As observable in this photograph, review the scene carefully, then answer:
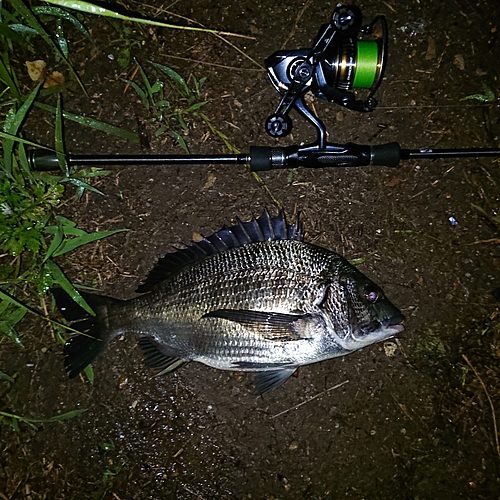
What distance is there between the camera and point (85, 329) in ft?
9.45

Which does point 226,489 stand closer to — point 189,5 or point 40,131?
point 40,131

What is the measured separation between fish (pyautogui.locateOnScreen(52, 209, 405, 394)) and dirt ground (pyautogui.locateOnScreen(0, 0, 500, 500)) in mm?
261

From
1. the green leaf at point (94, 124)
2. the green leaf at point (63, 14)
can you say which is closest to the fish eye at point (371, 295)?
the green leaf at point (94, 124)

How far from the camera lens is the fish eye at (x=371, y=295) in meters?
2.63

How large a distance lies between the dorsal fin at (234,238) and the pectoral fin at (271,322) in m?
0.41

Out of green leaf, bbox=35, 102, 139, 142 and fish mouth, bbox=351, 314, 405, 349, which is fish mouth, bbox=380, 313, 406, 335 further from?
green leaf, bbox=35, 102, 139, 142

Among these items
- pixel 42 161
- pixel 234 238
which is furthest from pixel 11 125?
pixel 234 238

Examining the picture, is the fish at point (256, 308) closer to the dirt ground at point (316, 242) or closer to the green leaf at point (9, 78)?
the dirt ground at point (316, 242)

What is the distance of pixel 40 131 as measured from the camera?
120 inches

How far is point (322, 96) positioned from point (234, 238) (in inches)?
38.7

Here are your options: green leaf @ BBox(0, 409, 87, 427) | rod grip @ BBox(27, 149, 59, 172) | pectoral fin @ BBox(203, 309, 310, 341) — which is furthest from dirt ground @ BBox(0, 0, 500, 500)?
pectoral fin @ BBox(203, 309, 310, 341)

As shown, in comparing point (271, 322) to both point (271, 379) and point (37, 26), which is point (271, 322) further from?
point (37, 26)

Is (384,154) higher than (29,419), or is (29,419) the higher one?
(384,154)

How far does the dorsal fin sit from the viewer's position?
277cm
